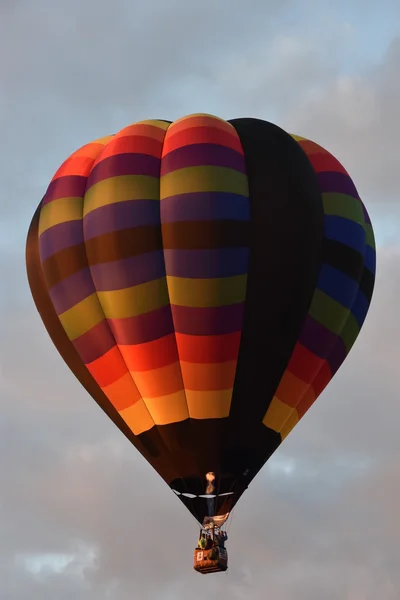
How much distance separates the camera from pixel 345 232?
2806 centimetres

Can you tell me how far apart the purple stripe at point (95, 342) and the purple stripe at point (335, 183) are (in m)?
4.40

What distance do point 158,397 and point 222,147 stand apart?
4297 millimetres

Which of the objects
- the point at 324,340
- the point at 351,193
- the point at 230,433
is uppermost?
the point at 351,193

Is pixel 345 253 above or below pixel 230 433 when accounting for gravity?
above

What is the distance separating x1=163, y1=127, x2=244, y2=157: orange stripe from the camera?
27.7 meters

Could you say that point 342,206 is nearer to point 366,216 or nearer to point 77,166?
point 366,216

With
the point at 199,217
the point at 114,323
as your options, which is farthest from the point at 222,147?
the point at 114,323

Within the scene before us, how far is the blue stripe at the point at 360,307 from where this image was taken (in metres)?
28.5

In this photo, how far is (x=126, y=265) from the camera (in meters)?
27.0

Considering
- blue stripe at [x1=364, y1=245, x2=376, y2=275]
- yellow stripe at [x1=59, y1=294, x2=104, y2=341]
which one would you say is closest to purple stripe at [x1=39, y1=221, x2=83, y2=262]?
yellow stripe at [x1=59, y1=294, x2=104, y2=341]

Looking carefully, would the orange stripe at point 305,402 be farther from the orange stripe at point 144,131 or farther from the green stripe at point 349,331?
the orange stripe at point 144,131

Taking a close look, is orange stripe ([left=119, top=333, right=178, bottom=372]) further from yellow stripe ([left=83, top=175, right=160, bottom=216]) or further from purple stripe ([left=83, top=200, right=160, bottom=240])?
yellow stripe ([left=83, top=175, right=160, bottom=216])

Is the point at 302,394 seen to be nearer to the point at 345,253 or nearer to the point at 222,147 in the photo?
the point at 345,253

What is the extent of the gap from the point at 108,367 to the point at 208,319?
202 cm
